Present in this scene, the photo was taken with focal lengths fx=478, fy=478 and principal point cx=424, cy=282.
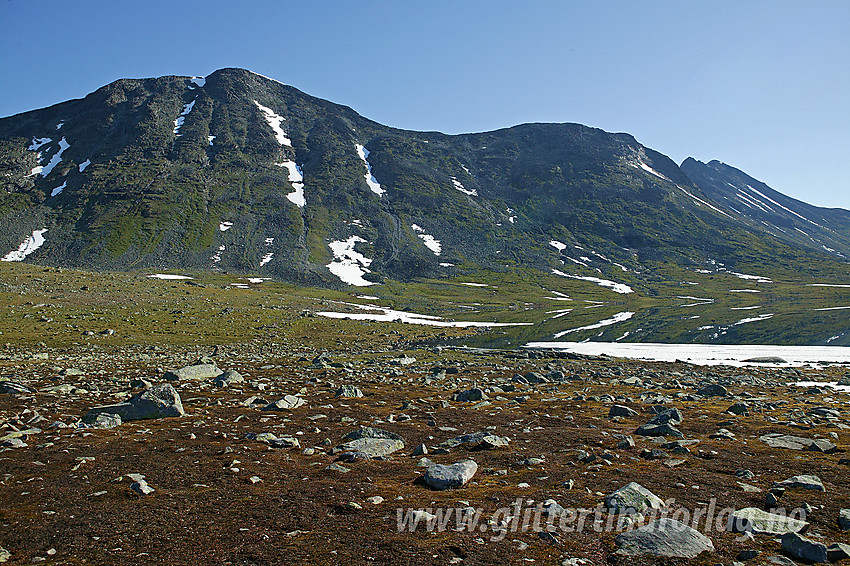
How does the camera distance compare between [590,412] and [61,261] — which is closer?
[590,412]

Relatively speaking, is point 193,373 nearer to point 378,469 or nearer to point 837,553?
point 378,469

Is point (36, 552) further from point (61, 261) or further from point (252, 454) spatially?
point (61, 261)

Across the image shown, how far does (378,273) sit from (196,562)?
162 m

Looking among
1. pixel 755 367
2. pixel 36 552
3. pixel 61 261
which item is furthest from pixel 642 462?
pixel 61 261

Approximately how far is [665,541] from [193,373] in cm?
2803

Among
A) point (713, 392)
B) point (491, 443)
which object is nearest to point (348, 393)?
point (491, 443)

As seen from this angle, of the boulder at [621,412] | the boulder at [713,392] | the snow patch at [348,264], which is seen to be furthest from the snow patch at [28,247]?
the boulder at [713,392]

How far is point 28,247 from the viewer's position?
170 meters

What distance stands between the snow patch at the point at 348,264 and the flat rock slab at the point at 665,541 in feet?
480

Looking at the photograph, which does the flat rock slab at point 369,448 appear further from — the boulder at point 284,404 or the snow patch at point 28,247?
the snow patch at point 28,247

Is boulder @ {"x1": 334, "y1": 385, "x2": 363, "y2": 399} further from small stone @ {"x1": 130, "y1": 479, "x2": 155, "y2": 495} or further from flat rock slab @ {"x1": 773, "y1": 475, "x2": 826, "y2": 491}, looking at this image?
flat rock slab @ {"x1": 773, "y1": 475, "x2": 826, "y2": 491}

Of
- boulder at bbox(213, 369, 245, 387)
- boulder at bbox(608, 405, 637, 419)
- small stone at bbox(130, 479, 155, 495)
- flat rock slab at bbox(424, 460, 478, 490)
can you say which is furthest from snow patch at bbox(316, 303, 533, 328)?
small stone at bbox(130, 479, 155, 495)

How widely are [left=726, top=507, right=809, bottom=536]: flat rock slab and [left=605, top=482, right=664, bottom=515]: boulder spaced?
1.47 meters

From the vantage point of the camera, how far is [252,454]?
15344mm
